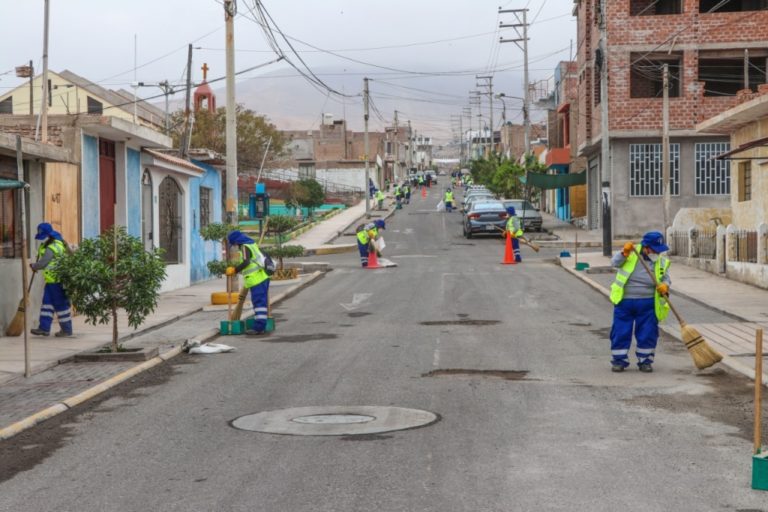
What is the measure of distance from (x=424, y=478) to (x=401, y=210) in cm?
6882

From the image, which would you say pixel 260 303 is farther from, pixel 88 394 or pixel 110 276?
pixel 88 394

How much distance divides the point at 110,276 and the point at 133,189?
11135mm

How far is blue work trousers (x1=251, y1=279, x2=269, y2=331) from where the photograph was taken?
16.3 m

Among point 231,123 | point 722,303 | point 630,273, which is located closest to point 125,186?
point 231,123

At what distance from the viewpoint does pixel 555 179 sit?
171ft

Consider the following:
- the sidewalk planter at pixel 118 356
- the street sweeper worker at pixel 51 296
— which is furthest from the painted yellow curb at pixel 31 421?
the street sweeper worker at pixel 51 296

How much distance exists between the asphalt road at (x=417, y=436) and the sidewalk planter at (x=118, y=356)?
1.48 feet

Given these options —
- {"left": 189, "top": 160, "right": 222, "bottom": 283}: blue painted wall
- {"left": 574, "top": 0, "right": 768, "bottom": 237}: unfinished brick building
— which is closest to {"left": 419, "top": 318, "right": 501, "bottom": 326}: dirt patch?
{"left": 189, "top": 160, "right": 222, "bottom": 283}: blue painted wall

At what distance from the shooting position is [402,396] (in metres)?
10.5

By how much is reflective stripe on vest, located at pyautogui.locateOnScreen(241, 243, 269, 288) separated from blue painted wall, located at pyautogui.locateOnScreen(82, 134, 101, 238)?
238 inches

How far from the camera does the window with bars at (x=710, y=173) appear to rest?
43250 millimetres

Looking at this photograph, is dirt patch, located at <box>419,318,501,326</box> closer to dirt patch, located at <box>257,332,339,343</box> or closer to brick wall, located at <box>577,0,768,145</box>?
dirt patch, located at <box>257,332,339,343</box>

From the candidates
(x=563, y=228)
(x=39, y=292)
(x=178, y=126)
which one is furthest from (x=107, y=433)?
(x=178, y=126)

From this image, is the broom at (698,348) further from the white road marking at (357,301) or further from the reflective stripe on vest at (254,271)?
the white road marking at (357,301)
